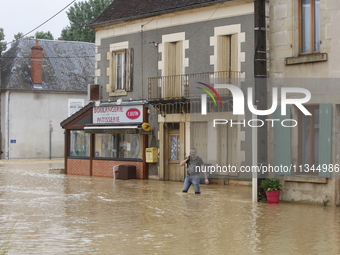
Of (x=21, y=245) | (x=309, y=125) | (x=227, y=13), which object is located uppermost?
(x=227, y=13)

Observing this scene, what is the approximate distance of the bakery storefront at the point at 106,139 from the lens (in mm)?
27125

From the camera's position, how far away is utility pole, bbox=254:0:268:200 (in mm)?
17844

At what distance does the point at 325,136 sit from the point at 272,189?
6.52ft

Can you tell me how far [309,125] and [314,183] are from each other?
5.29 feet

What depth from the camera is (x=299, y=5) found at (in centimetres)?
1814

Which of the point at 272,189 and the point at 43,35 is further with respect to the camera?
the point at 43,35

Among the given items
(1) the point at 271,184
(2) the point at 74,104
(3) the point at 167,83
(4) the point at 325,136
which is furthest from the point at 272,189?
(2) the point at 74,104

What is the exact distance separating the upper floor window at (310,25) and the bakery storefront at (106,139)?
33.0 feet

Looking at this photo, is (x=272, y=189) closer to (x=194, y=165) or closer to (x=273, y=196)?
(x=273, y=196)

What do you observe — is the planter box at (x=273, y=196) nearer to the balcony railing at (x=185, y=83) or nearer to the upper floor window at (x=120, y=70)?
the balcony railing at (x=185, y=83)

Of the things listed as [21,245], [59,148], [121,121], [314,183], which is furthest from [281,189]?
[59,148]

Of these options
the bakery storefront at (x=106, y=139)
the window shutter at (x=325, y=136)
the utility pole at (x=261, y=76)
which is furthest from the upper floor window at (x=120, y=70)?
the window shutter at (x=325, y=136)

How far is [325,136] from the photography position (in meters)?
17.1

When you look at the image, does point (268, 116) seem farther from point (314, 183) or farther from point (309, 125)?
point (314, 183)
